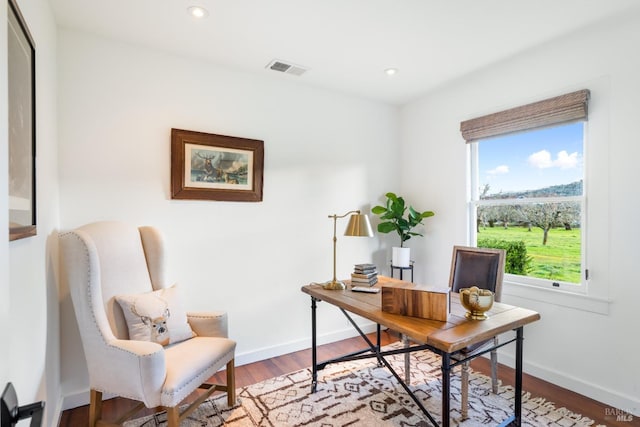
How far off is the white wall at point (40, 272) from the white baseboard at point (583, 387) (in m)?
3.23

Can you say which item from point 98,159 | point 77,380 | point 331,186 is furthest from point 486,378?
point 98,159

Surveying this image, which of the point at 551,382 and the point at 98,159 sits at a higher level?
the point at 98,159

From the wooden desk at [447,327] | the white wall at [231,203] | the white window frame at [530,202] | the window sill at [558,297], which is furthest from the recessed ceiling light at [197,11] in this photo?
the window sill at [558,297]

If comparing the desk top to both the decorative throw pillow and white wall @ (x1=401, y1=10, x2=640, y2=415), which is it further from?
the decorative throw pillow

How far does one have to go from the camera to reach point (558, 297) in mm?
2572

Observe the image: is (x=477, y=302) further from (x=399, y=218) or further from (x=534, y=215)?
(x=399, y=218)

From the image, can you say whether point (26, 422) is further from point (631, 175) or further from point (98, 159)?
point (631, 175)

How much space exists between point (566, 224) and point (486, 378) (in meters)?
1.35

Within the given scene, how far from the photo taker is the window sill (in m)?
2.36

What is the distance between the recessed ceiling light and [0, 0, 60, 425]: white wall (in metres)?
0.77

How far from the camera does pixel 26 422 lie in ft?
4.32

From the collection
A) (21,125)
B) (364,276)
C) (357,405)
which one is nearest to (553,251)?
(364,276)

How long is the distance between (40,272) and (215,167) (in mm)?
1415

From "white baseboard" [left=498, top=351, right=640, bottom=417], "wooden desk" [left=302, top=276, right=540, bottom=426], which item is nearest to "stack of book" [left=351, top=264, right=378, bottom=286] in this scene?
"wooden desk" [left=302, top=276, right=540, bottom=426]
